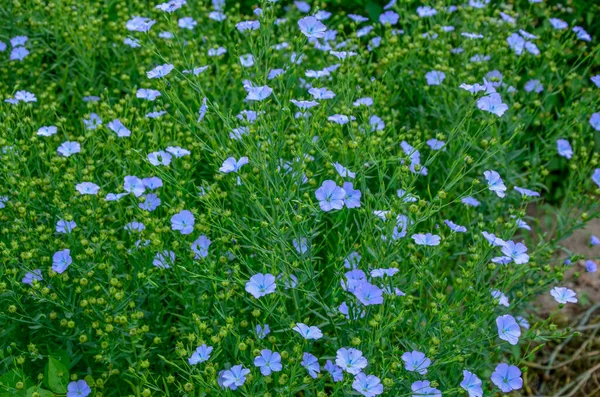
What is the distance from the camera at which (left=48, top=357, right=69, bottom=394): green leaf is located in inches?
98.7

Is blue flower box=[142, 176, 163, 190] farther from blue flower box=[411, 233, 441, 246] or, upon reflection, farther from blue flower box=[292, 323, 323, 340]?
blue flower box=[411, 233, 441, 246]

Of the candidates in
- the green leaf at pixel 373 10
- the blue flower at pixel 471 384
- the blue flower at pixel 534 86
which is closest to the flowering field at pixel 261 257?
the blue flower at pixel 471 384

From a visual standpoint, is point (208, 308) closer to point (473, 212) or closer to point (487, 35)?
point (473, 212)

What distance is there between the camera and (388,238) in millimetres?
2428

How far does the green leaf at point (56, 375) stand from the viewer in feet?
8.23

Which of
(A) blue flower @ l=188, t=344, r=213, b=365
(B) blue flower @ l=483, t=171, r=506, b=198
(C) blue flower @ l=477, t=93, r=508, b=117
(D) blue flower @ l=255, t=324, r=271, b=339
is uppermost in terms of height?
(C) blue flower @ l=477, t=93, r=508, b=117

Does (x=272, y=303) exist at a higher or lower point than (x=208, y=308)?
higher

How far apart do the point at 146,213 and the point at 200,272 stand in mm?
276

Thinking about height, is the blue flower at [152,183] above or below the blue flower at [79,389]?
above

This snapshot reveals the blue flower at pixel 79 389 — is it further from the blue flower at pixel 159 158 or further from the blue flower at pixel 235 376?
the blue flower at pixel 159 158

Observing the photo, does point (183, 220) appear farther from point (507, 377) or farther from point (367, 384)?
point (507, 377)

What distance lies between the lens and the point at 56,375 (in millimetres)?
2514

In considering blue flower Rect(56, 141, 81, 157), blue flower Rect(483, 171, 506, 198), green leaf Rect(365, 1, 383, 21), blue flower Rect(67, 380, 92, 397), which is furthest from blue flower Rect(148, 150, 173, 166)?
green leaf Rect(365, 1, 383, 21)

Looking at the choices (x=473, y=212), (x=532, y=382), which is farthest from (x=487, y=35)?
(x=532, y=382)
